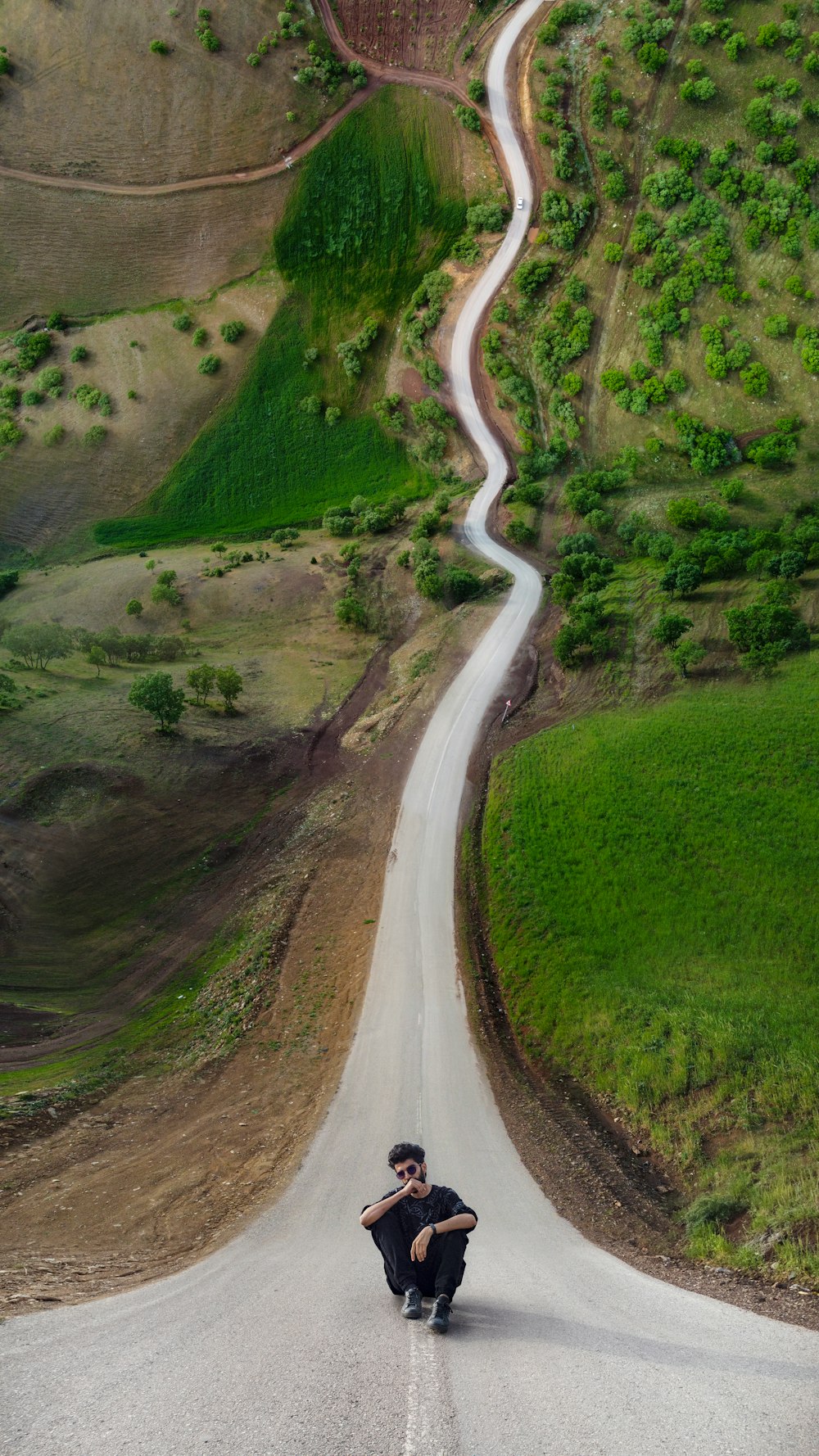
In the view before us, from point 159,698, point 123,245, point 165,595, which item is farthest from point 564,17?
point 159,698

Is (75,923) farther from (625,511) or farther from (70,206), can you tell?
(70,206)

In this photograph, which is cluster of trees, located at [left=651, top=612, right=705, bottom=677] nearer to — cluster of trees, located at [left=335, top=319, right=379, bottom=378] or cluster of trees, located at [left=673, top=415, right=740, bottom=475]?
cluster of trees, located at [left=673, top=415, right=740, bottom=475]

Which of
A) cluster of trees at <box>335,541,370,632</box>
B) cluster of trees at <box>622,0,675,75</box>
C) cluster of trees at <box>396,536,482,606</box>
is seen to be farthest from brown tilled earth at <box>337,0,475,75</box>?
cluster of trees at <box>396,536,482,606</box>

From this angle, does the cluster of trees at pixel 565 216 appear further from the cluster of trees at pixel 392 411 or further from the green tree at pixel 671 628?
the green tree at pixel 671 628

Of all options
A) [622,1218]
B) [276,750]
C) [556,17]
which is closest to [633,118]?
[556,17]

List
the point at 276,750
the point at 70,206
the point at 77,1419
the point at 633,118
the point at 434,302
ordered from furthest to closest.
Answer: the point at 70,206 → the point at 434,302 → the point at 633,118 → the point at 276,750 → the point at 77,1419
